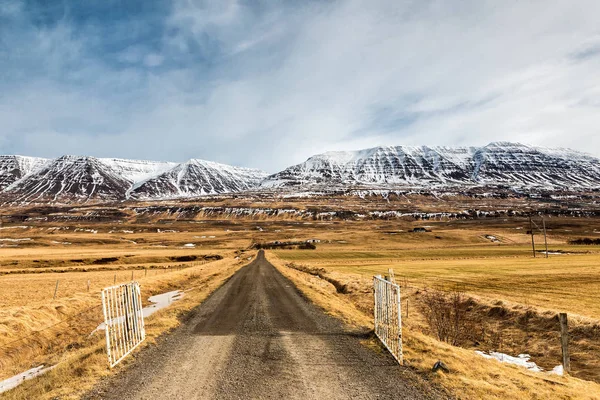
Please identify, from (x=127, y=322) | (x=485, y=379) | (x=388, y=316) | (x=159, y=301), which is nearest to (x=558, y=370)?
(x=485, y=379)

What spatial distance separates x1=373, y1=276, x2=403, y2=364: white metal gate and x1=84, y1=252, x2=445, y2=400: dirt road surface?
748mm

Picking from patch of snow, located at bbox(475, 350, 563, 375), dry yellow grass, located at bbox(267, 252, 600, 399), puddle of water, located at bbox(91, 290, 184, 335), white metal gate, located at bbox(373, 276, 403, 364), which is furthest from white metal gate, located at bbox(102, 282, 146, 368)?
patch of snow, located at bbox(475, 350, 563, 375)

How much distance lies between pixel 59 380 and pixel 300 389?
305 inches

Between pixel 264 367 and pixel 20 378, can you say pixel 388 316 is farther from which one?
pixel 20 378

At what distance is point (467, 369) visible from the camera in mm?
11586

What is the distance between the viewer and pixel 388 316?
1402 cm

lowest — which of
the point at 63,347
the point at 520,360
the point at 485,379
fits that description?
the point at 520,360

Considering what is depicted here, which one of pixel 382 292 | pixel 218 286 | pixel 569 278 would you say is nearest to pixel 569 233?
pixel 569 278

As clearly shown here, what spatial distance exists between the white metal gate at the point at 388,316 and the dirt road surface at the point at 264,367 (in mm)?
748

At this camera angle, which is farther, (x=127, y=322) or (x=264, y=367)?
(x=127, y=322)

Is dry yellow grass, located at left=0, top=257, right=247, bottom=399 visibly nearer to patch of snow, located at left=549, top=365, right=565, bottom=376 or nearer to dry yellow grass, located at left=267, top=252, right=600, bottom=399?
dry yellow grass, located at left=267, top=252, right=600, bottom=399

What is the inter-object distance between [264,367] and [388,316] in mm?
5064

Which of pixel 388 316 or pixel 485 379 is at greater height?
pixel 388 316

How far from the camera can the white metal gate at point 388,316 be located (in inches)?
521
